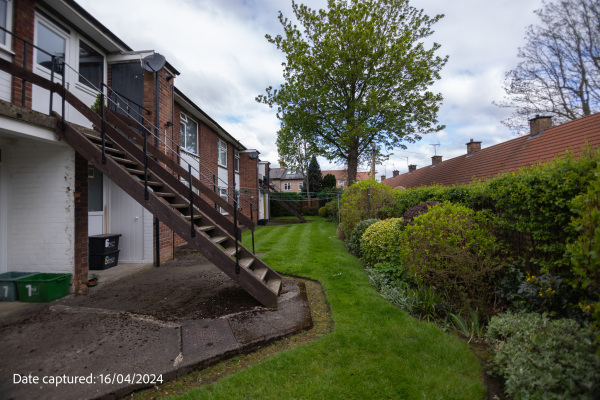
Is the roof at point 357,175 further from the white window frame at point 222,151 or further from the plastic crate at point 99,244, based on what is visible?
the plastic crate at point 99,244

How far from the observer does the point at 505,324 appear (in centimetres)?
320

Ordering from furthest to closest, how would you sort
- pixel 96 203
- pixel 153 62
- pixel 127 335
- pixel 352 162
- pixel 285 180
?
pixel 285 180 < pixel 352 162 < pixel 96 203 < pixel 153 62 < pixel 127 335

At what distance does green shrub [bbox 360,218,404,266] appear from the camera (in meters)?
6.11

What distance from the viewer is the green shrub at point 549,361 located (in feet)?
6.57

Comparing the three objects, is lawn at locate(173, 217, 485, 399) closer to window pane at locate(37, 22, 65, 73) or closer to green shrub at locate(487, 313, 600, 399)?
green shrub at locate(487, 313, 600, 399)

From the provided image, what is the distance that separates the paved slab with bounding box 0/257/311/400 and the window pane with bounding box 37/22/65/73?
444 cm

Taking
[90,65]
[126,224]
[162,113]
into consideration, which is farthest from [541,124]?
[90,65]

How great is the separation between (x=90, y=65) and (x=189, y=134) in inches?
188

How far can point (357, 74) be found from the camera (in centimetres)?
1803

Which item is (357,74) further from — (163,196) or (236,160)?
(163,196)

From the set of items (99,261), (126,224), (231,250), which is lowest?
(99,261)

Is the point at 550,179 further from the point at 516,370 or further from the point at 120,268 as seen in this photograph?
the point at 120,268

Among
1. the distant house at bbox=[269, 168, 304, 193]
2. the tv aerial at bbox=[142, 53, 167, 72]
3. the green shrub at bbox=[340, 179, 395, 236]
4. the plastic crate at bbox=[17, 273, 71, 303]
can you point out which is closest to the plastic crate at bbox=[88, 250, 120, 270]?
the plastic crate at bbox=[17, 273, 71, 303]

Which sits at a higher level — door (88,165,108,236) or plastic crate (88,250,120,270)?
door (88,165,108,236)
